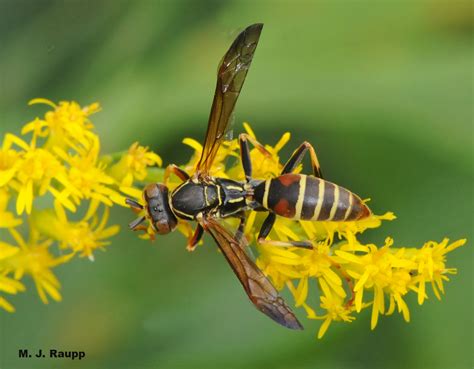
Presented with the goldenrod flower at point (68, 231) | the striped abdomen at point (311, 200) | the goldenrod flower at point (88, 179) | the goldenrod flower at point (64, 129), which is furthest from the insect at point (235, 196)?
the goldenrod flower at point (64, 129)

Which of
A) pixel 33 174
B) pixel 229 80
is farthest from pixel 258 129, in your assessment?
pixel 33 174

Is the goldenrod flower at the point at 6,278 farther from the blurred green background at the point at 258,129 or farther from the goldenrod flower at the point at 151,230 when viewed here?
the blurred green background at the point at 258,129

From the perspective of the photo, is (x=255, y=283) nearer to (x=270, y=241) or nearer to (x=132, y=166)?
(x=270, y=241)

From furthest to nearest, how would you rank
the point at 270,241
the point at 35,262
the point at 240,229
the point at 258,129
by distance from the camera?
the point at 258,129
the point at 35,262
the point at 240,229
the point at 270,241

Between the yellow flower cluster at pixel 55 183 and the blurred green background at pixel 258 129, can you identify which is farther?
the blurred green background at pixel 258 129

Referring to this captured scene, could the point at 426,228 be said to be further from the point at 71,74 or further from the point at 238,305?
the point at 71,74

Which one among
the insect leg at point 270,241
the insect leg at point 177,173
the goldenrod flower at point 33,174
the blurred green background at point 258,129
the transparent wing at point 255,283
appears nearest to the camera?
the transparent wing at point 255,283
